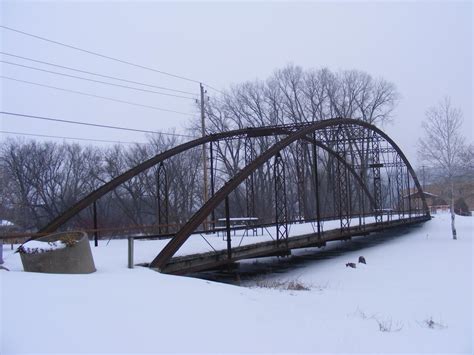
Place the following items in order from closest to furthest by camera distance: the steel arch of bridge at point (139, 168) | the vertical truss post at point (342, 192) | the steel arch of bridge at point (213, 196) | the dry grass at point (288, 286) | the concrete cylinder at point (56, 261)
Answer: the concrete cylinder at point (56, 261) → the dry grass at point (288, 286) → the steel arch of bridge at point (213, 196) → the steel arch of bridge at point (139, 168) → the vertical truss post at point (342, 192)

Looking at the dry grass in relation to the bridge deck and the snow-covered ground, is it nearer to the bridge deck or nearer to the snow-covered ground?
the snow-covered ground

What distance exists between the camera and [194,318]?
6375 millimetres

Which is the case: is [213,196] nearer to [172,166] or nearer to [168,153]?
[168,153]

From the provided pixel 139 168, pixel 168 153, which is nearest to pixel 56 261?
pixel 139 168

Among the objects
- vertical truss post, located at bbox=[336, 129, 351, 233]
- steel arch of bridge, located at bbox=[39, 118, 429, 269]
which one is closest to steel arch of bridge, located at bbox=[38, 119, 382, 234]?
steel arch of bridge, located at bbox=[39, 118, 429, 269]

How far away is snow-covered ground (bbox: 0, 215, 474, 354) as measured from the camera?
5234mm

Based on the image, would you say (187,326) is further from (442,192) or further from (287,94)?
(287,94)

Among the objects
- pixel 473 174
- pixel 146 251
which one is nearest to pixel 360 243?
pixel 473 174

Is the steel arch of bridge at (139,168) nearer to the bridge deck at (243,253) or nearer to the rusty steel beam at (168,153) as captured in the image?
the rusty steel beam at (168,153)

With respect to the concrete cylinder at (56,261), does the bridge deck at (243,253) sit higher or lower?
lower

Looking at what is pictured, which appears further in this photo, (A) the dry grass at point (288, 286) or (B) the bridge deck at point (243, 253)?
(B) the bridge deck at point (243, 253)

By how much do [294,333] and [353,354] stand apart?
84 centimetres

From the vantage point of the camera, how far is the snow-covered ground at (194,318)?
17.2 ft

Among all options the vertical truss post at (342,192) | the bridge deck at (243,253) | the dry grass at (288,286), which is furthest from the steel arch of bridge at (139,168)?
Answer: the dry grass at (288,286)
